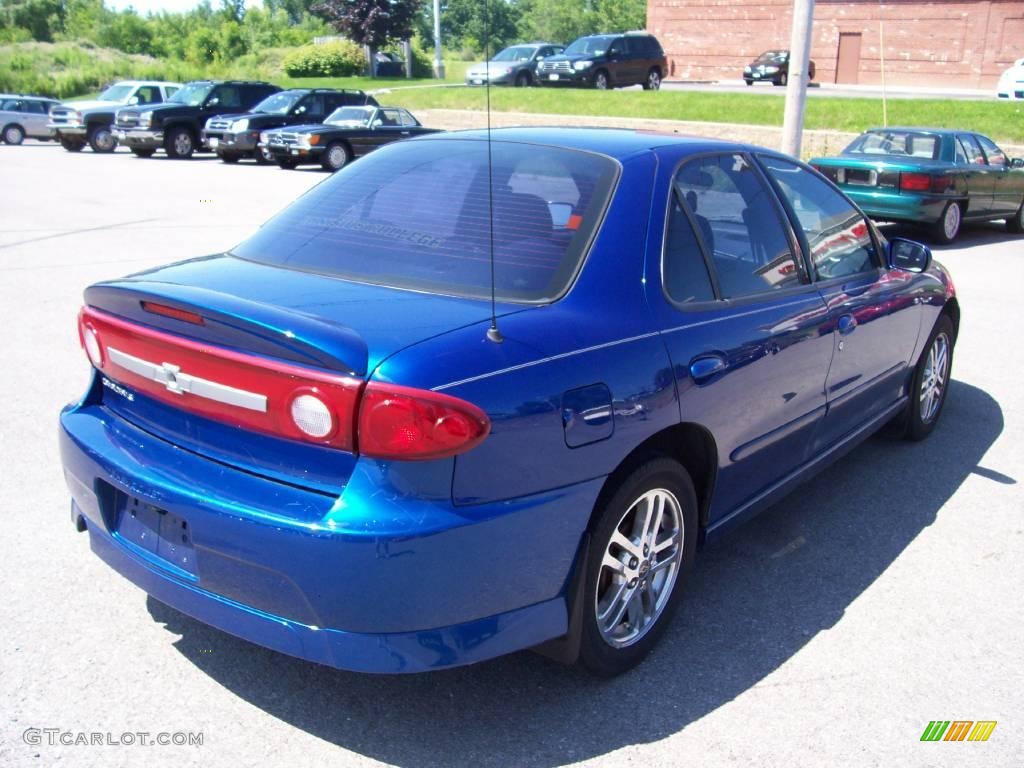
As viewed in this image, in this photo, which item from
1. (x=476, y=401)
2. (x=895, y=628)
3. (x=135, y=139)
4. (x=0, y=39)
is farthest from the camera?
(x=0, y=39)

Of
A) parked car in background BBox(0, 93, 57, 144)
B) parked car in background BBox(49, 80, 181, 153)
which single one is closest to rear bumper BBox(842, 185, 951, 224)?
parked car in background BBox(49, 80, 181, 153)

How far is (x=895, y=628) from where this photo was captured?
11.8ft

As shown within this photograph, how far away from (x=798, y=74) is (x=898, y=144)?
5.52 ft

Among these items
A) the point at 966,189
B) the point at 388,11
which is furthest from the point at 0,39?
the point at 966,189

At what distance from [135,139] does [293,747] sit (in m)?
24.8

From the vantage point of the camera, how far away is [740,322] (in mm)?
3568

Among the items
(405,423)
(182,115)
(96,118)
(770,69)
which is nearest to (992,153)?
(405,423)

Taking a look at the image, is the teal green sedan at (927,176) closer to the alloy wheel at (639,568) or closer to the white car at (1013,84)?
the alloy wheel at (639,568)

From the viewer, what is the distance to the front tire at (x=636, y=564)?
2.99 m

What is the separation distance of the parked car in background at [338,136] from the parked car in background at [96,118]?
7.27 m

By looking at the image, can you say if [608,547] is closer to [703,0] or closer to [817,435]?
[817,435]

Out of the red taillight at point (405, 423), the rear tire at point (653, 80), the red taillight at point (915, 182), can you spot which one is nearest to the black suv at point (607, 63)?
the rear tire at point (653, 80)

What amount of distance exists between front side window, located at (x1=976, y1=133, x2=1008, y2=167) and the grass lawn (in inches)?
296

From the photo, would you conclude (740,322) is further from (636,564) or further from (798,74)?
(798,74)
